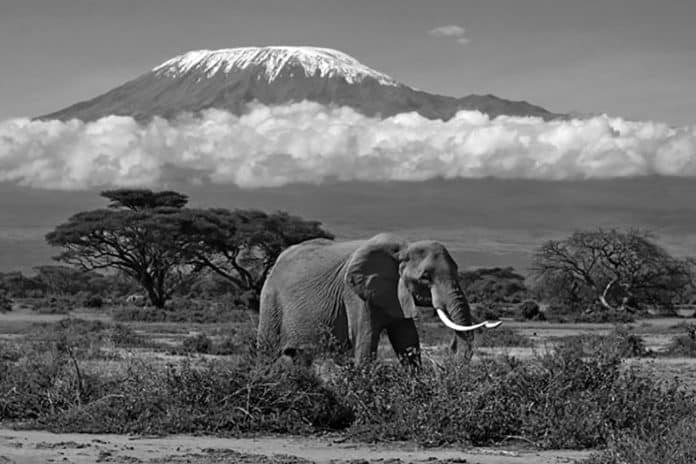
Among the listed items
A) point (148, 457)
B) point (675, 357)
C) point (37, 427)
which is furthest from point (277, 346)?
point (675, 357)

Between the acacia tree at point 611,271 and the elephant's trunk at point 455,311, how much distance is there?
44.3m

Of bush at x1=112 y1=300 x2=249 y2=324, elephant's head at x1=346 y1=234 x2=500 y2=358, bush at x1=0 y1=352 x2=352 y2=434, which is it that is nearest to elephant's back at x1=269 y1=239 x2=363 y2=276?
elephant's head at x1=346 y1=234 x2=500 y2=358

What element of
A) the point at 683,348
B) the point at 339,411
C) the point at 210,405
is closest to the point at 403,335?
the point at 339,411

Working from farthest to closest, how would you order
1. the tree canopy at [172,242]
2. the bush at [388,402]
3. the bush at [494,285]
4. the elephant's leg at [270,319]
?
the bush at [494,285] < the tree canopy at [172,242] < the elephant's leg at [270,319] < the bush at [388,402]

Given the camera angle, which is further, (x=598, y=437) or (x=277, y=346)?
(x=277, y=346)

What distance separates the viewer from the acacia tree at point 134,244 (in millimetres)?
59688

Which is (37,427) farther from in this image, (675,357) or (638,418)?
(675,357)

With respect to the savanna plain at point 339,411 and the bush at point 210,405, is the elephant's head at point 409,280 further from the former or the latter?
the bush at point 210,405

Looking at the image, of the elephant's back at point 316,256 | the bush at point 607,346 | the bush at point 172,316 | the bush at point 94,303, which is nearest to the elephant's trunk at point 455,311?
the bush at point 607,346

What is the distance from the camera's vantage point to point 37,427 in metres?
13.9

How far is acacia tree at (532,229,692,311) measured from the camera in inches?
2302

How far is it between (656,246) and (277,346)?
4625 centimetres

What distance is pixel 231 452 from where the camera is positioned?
1207 centimetres

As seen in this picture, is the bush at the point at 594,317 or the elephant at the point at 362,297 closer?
the elephant at the point at 362,297
